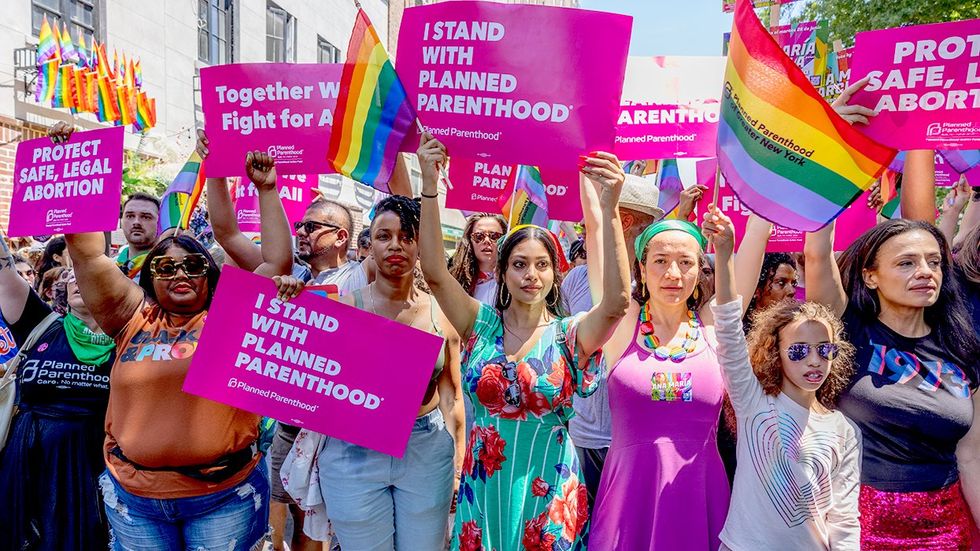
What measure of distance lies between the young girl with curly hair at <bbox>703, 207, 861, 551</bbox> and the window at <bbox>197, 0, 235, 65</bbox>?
14529 mm

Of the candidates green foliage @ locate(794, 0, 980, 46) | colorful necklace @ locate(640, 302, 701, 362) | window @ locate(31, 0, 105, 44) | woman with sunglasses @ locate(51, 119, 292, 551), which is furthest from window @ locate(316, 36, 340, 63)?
colorful necklace @ locate(640, 302, 701, 362)

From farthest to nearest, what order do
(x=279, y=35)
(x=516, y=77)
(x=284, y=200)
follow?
(x=279, y=35) < (x=284, y=200) < (x=516, y=77)

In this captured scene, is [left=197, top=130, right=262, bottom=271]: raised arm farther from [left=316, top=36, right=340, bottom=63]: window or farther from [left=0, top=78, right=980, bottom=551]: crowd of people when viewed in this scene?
[left=316, top=36, right=340, bottom=63]: window

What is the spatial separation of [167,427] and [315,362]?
62cm

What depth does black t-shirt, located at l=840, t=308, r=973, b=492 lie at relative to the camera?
110 inches

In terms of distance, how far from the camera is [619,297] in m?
2.84

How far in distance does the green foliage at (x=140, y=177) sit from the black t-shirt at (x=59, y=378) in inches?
341

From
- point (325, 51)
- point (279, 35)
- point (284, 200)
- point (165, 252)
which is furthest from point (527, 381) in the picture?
point (325, 51)

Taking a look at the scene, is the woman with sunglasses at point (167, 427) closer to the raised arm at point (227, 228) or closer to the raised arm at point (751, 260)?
the raised arm at point (227, 228)

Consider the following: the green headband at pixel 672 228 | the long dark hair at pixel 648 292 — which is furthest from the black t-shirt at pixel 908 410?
the green headband at pixel 672 228

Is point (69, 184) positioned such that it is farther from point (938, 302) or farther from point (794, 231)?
point (938, 302)

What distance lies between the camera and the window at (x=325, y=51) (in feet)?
64.8

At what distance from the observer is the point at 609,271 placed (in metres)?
2.84

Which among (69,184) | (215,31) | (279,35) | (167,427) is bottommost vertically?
(167,427)
